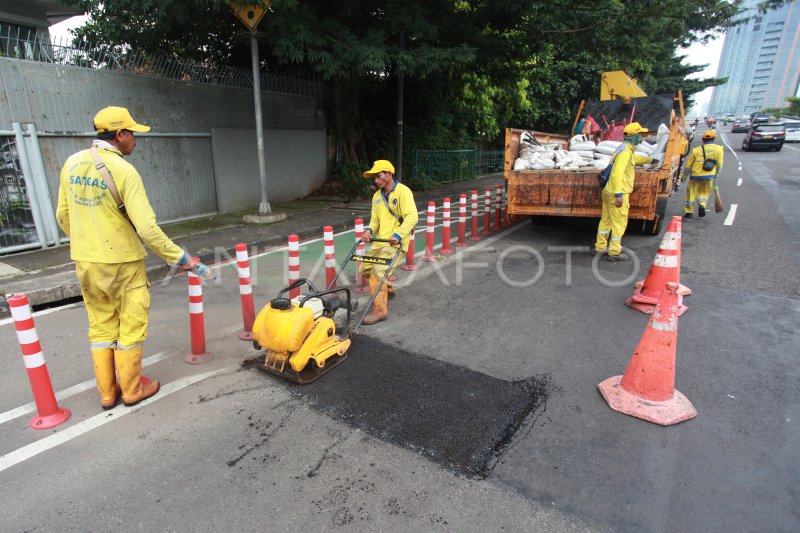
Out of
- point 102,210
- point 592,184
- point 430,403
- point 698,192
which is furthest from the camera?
point 698,192

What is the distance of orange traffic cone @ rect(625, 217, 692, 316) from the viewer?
4.59 meters

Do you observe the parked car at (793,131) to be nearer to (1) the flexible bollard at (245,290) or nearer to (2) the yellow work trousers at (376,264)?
(2) the yellow work trousers at (376,264)

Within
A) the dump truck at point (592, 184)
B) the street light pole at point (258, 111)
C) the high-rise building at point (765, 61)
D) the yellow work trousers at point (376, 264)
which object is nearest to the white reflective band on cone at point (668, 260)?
the yellow work trousers at point (376, 264)

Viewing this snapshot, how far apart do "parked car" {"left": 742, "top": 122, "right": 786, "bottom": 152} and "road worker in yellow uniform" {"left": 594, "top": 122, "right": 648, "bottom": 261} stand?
27.6 meters

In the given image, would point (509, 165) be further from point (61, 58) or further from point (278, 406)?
point (61, 58)

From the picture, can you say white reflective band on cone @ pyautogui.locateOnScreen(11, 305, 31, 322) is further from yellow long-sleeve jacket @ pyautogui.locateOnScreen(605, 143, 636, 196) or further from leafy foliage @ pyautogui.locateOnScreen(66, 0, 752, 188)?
yellow long-sleeve jacket @ pyautogui.locateOnScreen(605, 143, 636, 196)

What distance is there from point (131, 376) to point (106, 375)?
173mm

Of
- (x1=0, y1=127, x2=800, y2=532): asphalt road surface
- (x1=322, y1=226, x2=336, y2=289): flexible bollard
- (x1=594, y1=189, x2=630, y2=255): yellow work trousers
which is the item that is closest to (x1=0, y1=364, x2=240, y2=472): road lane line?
(x1=0, y1=127, x2=800, y2=532): asphalt road surface

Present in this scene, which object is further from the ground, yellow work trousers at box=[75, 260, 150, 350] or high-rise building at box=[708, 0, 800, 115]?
high-rise building at box=[708, 0, 800, 115]

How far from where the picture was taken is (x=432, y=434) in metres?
3.01

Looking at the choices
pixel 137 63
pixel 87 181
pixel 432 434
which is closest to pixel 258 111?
pixel 137 63

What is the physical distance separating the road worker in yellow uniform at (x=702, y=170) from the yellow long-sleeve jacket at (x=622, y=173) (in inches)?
159

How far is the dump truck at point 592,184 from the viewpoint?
291 inches

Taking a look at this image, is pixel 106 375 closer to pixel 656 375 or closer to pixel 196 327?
pixel 196 327
